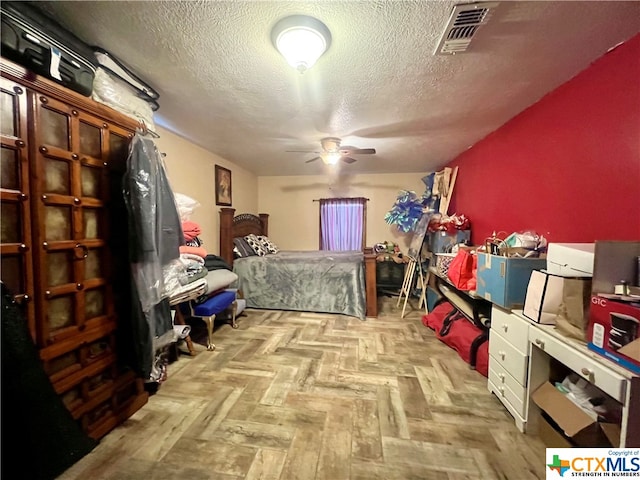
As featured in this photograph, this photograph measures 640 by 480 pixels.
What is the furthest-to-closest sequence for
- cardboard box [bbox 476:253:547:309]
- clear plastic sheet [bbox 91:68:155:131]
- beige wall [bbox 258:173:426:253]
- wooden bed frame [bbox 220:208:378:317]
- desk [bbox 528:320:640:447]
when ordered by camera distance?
beige wall [bbox 258:173:426:253]
wooden bed frame [bbox 220:208:378:317]
cardboard box [bbox 476:253:547:309]
clear plastic sheet [bbox 91:68:155:131]
desk [bbox 528:320:640:447]

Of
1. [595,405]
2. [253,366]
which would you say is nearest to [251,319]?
[253,366]

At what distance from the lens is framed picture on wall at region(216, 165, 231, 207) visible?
3.69 meters

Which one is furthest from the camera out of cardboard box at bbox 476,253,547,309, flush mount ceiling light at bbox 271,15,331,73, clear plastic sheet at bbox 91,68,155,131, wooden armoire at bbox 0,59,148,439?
cardboard box at bbox 476,253,547,309

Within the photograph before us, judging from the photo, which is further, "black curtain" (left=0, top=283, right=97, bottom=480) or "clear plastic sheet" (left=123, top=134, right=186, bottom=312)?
"clear plastic sheet" (left=123, top=134, right=186, bottom=312)

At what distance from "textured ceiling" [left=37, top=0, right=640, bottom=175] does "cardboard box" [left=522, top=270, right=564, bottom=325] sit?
1226 millimetres

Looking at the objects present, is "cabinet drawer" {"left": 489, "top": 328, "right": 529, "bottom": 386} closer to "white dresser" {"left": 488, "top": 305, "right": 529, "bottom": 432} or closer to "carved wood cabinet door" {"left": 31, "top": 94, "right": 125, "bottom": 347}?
"white dresser" {"left": 488, "top": 305, "right": 529, "bottom": 432}

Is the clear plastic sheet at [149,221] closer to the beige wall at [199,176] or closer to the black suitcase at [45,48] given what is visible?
the black suitcase at [45,48]

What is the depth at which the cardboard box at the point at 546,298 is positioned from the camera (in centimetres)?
138

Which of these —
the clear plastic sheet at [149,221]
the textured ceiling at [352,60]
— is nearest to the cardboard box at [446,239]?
the textured ceiling at [352,60]

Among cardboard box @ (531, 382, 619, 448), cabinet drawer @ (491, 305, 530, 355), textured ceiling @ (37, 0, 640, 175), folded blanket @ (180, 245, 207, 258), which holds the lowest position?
cardboard box @ (531, 382, 619, 448)

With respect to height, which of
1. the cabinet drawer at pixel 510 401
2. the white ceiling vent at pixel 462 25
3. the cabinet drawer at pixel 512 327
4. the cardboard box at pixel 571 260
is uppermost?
the white ceiling vent at pixel 462 25

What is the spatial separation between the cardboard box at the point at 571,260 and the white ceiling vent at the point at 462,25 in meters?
1.20

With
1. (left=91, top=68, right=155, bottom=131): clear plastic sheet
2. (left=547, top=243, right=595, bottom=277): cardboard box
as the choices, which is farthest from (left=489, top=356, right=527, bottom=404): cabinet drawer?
(left=91, top=68, right=155, bottom=131): clear plastic sheet

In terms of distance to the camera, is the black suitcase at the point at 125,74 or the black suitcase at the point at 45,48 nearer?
the black suitcase at the point at 45,48
